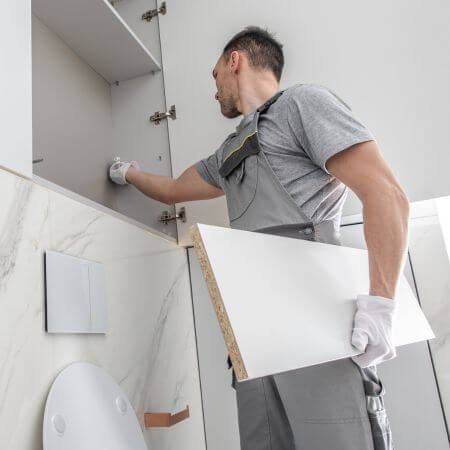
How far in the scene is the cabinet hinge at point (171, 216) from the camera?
1.75 metres

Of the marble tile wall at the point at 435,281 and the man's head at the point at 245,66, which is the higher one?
the man's head at the point at 245,66

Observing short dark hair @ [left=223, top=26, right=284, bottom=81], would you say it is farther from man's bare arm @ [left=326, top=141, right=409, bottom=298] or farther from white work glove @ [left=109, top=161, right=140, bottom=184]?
man's bare arm @ [left=326, top=141, right=409, bottom=298]

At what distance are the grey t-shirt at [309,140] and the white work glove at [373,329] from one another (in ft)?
0.91

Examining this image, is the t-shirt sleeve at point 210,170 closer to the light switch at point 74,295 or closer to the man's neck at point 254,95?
the man's neck at point 254,95

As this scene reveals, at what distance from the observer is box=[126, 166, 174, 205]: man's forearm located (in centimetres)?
165

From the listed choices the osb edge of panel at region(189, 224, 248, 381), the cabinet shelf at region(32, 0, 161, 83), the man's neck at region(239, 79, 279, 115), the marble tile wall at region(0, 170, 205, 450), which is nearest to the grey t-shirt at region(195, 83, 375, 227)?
the man's neck at region(239, 79, 279, 115)

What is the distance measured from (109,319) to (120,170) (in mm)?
721

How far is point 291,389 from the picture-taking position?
1.04 metres

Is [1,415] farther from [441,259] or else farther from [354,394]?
[441,259]

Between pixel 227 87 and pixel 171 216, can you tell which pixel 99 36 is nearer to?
pixel 227 87

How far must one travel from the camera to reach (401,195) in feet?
3.23

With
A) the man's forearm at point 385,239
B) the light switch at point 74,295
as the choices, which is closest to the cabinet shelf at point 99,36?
the light switch at point 74,295

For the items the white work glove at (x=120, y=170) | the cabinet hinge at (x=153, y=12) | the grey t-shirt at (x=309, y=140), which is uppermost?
the cabinet hinge at (x=153, y=12)

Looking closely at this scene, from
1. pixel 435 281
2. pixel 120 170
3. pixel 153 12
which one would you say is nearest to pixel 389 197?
pixel 435 281
